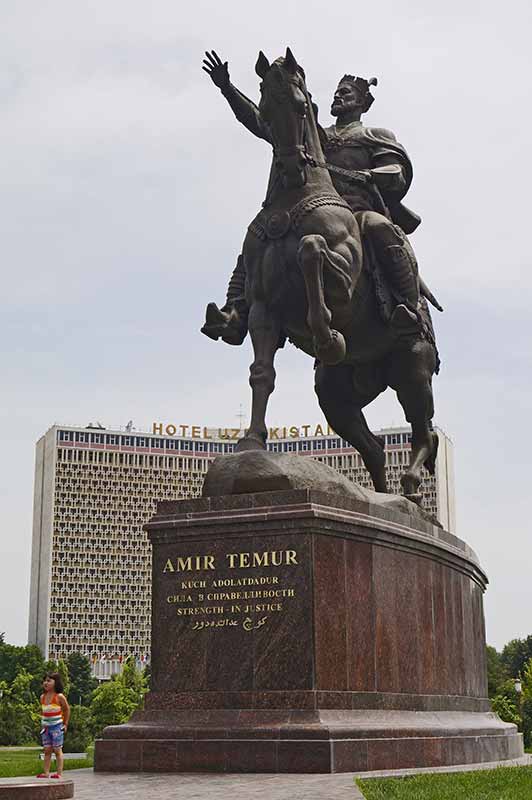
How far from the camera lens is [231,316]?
13859 mm

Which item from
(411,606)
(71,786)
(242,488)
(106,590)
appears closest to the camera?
(71,786)

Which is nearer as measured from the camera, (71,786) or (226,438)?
(71,786)

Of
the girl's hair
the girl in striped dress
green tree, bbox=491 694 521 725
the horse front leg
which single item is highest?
the horse front leg

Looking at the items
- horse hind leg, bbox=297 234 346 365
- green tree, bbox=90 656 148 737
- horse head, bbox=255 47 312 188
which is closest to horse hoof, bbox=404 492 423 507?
horse hind leg, bbox=297 234 346 365

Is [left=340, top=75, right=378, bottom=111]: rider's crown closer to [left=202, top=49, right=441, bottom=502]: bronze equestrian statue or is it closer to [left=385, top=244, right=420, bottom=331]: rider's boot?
[left=202, top=49, right=441, bottom=502]: bronze equestrian statue

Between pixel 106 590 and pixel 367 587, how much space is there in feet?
387

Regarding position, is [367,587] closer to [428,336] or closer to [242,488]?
[242,488]

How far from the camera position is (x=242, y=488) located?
1210 centimetres

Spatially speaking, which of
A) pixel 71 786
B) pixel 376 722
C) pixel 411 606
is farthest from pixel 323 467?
pixel 71 786

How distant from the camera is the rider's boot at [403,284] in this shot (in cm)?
1423

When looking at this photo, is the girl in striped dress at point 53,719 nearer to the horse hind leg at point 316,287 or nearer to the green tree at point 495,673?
the horse hind leg at point 316,287

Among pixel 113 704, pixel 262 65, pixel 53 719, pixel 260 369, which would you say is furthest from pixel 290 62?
pixel 113 704

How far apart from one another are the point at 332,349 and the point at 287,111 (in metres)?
2.62

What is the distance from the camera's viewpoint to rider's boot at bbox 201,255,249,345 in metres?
13.8
